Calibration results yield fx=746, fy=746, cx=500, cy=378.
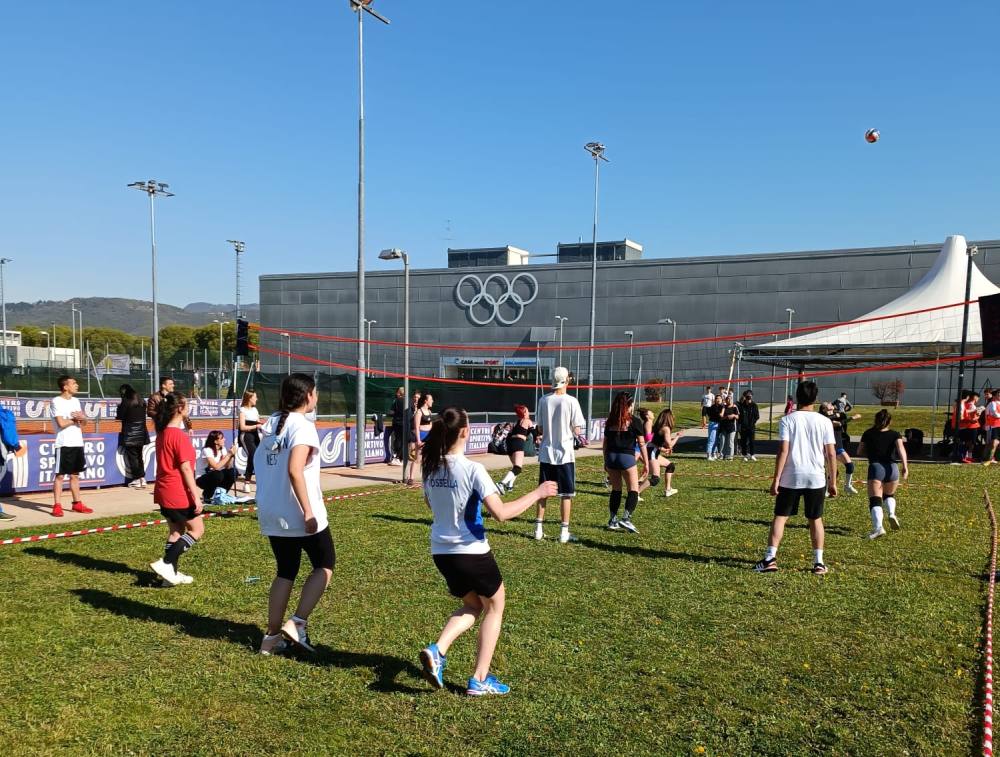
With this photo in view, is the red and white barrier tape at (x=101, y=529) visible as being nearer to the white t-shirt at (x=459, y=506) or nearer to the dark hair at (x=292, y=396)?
the dark hair at (x=292, y=396)

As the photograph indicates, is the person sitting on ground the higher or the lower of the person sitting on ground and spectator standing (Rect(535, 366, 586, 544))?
the lower

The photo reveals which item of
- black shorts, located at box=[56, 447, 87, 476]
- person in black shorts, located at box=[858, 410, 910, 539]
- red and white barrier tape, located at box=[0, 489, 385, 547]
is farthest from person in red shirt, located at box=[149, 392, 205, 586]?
person in black shorts, located at box=[858, 410, 910, 539]

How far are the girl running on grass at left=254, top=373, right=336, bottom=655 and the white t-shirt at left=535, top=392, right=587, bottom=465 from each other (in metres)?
4.09

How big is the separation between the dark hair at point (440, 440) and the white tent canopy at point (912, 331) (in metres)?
21.7

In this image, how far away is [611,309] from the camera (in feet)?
198

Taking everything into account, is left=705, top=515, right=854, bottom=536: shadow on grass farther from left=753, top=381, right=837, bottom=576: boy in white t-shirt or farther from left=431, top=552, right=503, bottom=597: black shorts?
left=431, top=552, right=503, bottom=597: black shorts

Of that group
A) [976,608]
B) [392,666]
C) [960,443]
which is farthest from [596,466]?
[392,666]

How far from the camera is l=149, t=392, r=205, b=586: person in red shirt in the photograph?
22.6ft

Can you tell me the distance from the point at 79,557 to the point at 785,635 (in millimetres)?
7252

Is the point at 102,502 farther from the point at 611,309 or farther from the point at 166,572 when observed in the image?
the point at 611,309

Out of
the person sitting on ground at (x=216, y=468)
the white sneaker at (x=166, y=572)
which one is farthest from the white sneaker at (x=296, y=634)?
the person sitting on ground at (x=216, y=468)

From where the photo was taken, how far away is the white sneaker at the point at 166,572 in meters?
6.96

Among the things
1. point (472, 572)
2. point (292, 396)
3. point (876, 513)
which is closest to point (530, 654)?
point (472, 572)

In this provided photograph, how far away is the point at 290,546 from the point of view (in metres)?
5.11
